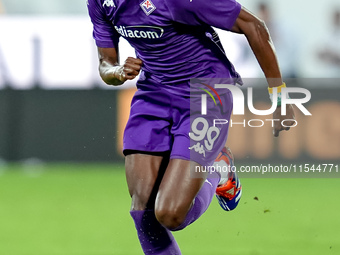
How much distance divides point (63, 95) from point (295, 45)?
124 inches

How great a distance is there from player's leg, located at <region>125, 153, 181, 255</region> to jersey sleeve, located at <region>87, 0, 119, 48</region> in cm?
79

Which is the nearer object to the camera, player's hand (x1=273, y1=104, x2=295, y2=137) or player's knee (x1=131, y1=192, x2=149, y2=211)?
player's knee (x1=131, y1=192, x2=149, y2=211)

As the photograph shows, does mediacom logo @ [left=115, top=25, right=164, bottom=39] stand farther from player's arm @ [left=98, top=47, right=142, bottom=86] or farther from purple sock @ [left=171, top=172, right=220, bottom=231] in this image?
purple sock @ [left=171, top=172, right=220, bottom=231]

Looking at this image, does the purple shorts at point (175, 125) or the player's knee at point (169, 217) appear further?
the purple shorts at point (175, 125)

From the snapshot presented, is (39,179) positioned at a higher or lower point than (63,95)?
lower

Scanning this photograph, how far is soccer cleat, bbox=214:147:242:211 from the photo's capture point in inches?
207

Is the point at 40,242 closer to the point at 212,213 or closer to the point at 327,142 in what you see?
the point at 212,213

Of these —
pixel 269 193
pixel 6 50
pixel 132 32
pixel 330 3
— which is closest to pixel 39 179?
pixel 6 50

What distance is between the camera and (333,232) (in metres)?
5.93

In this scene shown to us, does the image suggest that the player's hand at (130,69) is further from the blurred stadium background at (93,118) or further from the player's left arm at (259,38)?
the blurred stadium background at (93,118)

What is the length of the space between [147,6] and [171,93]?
545 millimetres

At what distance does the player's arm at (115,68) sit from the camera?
4.06 m

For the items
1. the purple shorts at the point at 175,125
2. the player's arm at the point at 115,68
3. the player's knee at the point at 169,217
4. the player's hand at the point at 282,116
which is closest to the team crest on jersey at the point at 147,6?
the player's arm at the point at 115,68

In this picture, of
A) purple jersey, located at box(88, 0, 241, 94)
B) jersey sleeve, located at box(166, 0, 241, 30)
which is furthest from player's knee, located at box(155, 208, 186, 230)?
jersey sleeve, located at box(166, 0, 241, 30)
